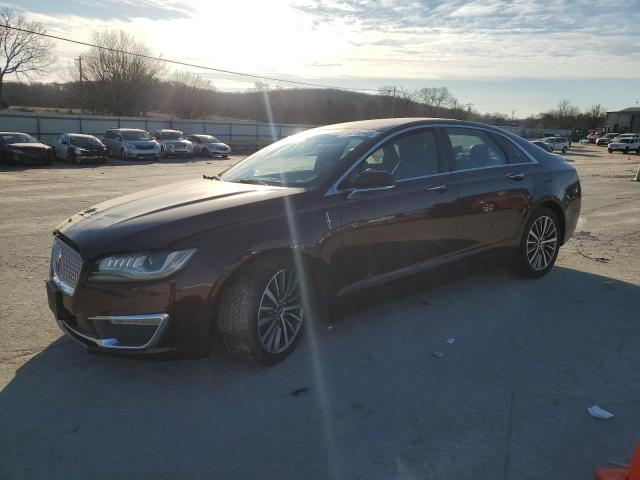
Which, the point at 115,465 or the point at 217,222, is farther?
the point at 217,222

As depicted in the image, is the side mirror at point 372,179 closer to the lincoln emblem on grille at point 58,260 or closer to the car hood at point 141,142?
the lincoln emblem on grille at point 58,260

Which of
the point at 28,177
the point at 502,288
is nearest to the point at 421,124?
the point at 502,288

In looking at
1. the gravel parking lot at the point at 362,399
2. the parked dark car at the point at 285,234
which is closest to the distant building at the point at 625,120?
the parked dark car at the point at 285,234

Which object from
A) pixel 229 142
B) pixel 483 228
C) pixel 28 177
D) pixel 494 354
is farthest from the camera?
pixel 229 142

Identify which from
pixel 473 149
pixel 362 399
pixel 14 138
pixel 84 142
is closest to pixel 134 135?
pixel 84 142

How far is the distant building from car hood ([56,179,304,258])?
420 ft

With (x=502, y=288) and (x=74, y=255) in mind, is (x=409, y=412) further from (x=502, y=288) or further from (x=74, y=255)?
(x=502, y=288)

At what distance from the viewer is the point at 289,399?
3.20 meters

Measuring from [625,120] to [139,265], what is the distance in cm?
13900

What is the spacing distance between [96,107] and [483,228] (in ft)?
233

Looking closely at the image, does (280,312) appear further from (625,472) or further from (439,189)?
(625,472)

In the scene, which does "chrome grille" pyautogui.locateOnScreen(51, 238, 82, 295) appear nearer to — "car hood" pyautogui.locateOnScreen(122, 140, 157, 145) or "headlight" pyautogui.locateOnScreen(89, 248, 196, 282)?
"headlight" pyautogui.locateOnScreen(89, 248, 196, 282)

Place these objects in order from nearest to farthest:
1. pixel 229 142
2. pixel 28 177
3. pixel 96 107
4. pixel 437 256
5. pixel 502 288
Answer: pixel 437 256, pixel 502 288, pixel 28 177, pixel 229 142, pixel 96 107

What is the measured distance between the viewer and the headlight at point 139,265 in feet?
10.2
